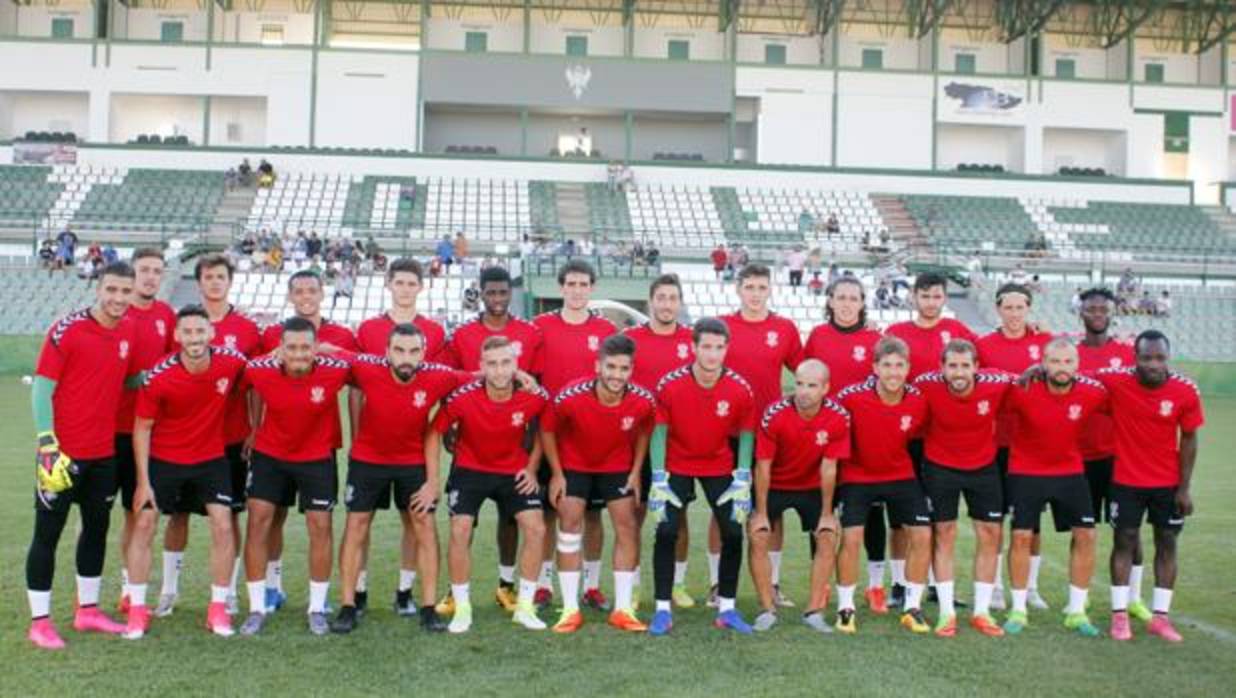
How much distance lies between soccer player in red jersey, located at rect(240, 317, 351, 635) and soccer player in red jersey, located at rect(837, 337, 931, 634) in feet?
10.2

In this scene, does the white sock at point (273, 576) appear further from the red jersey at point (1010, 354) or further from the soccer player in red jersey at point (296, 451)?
the red jersey at point (1010, 354)

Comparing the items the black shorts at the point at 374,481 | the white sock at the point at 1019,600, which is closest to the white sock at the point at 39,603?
the black shorts at the point at 374,481

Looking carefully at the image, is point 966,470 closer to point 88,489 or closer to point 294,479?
point 294,479

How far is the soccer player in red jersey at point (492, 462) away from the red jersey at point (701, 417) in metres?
0.78

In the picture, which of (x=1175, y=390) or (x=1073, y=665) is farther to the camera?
(x=1175, y=390)

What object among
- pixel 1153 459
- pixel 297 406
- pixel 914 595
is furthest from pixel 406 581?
pixel 1153 459

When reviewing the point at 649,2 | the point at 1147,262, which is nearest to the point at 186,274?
the point at 649,2

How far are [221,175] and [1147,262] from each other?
31548 mm

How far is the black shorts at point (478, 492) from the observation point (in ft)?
22.0

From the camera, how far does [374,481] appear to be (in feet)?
22.0

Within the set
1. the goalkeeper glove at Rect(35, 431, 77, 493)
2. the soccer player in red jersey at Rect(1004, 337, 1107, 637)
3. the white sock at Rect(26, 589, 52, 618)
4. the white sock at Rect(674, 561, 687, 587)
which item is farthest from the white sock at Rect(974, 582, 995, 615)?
the white sock at Rect(26, 589, 52, 618)

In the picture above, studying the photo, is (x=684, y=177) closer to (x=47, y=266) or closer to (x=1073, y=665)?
(x=47, y=266)

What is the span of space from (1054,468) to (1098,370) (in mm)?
818

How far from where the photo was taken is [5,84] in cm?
3959
